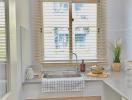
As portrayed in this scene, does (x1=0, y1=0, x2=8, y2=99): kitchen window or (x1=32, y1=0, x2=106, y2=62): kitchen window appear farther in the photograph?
(x1=32, y1=0, x2=106, y2=62): kitchen window

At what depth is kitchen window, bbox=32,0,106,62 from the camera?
11.8 ft

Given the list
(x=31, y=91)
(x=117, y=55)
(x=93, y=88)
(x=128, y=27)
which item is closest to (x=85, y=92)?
(x=93, y=88)

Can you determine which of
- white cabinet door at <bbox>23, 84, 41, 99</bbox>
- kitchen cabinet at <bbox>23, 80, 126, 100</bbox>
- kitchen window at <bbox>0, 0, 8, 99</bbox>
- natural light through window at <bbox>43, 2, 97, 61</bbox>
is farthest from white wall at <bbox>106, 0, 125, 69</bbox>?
kitchen window at <bbox>0, 0, 8, 99</bbox>

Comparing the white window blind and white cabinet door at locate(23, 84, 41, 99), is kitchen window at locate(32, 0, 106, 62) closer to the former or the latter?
white cabinet door at locate(23, 84, 41, 99)

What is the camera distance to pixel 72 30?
362 centimetres

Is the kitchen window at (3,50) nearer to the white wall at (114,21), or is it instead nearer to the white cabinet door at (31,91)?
the white cabinet door at (31,91)

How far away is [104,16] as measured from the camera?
362 cm

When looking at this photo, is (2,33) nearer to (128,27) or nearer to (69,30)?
(69,30)

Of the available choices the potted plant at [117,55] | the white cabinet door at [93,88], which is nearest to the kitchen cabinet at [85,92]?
the white cabinet door at [93,88]


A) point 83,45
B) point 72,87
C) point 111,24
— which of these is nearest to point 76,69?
point 83,45

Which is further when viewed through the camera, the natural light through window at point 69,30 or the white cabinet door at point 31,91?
the natural light through window at point 69,30

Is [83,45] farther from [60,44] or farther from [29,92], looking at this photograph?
[29,92]

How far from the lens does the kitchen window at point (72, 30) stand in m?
3.58

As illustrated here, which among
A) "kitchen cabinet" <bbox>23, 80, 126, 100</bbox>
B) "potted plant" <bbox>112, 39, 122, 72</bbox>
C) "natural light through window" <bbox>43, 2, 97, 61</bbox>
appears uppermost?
"natural light through window" <bbox>43, 2, 97, 61</bbox>
